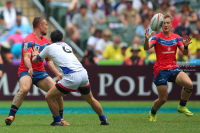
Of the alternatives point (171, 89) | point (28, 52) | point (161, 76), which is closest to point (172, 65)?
point (161, 76)

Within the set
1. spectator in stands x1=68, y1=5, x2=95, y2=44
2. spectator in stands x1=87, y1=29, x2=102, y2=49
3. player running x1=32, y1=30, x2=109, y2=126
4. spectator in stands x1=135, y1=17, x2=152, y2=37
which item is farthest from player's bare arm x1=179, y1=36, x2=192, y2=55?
spectator in stands x1=68, y1=5, x2=95, y2=44

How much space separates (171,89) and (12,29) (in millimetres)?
7526

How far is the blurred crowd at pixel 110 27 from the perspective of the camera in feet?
56.3

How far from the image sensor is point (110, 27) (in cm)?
1923

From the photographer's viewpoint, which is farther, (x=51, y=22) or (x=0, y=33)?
(x=51, y=22)

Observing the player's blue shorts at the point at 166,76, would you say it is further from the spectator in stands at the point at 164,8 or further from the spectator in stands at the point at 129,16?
the spectator in stands at the point at 129,16

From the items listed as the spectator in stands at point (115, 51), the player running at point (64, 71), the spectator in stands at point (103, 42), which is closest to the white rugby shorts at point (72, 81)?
the player running at point (64, 71)

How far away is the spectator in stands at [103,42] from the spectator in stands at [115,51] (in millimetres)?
550

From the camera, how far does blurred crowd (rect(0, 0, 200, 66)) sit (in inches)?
676

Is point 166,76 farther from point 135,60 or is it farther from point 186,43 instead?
point 135,60

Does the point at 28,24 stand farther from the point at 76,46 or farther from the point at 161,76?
the point at 161,76

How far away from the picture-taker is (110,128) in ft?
27.3

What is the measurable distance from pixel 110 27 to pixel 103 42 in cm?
141

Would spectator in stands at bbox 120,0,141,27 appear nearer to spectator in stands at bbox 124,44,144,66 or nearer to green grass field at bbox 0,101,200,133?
spectator in stands at bbox 124,44,144,66
